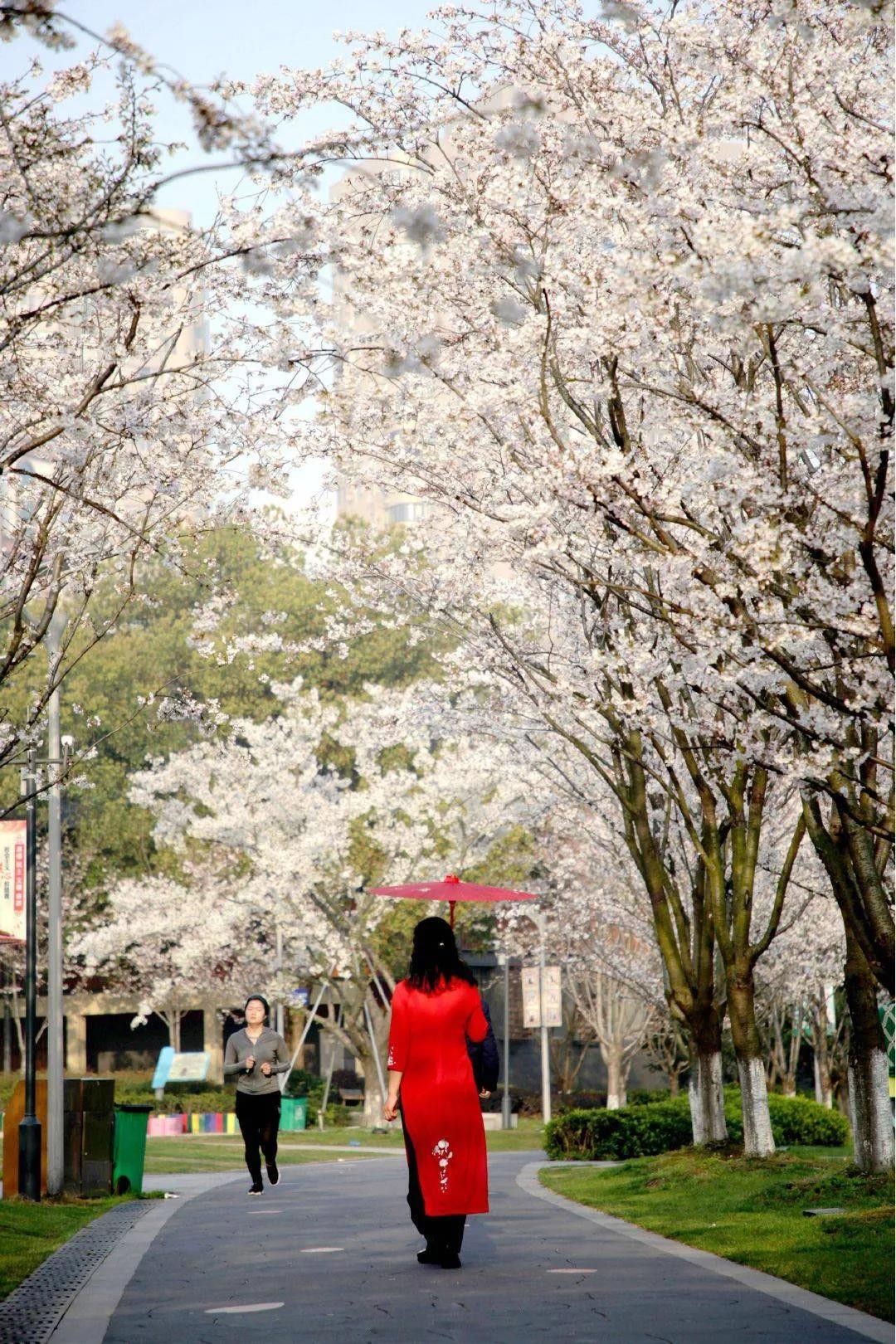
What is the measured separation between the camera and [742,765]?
16.1m

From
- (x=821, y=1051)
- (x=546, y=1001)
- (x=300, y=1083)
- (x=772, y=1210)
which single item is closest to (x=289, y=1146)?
(x=546, y=1001)

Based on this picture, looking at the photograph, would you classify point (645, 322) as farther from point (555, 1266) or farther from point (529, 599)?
point (529, 599)

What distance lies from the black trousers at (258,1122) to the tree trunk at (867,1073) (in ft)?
16.3

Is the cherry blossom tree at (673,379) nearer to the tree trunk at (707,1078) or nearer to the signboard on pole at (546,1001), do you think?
the tree trunk at (707,1078)

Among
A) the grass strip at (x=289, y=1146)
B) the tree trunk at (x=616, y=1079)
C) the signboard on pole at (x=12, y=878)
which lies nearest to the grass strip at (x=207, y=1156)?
the grass strip at (x=289, y=1146)

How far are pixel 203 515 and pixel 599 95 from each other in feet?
14.8

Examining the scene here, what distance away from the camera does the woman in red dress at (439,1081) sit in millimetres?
9641

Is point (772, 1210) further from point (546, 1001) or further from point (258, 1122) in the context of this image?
point (546, 1001)

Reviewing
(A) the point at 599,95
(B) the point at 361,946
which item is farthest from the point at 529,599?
(B) the point at 361,946

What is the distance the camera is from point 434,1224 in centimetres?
984

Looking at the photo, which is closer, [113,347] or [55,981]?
[113,347]

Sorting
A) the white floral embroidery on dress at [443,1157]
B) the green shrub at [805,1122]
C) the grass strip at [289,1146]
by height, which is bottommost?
the grass strip at [289,1146]

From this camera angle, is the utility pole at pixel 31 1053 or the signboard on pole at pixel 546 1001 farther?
the signboard on pole at pixel 546 1001

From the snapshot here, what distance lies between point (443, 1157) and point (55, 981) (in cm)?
1023
